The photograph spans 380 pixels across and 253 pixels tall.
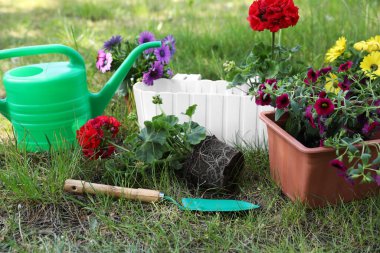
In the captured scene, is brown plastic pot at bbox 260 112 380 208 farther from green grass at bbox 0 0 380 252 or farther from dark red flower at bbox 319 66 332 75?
dark red flower at bbox 319 66 332 75

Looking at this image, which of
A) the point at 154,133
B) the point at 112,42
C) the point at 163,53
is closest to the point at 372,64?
the point at 154,133

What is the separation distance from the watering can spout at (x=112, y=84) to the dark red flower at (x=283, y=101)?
1.86 feet

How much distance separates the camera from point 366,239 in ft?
4.37

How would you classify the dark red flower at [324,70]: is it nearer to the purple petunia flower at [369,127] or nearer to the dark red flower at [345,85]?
the dark red flower at [345,85]

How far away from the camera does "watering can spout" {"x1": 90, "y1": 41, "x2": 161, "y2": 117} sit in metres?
1.80

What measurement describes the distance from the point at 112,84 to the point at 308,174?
0.82 metres

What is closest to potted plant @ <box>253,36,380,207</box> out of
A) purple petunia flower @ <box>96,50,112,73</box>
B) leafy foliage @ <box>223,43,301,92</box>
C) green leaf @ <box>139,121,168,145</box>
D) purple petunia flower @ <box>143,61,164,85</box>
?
leafy foliage @ <box>223,43,301,92</box>

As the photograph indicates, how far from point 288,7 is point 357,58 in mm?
294

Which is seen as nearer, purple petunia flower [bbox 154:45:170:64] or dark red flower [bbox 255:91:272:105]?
dark red flower [bbox 255:91:272:105]

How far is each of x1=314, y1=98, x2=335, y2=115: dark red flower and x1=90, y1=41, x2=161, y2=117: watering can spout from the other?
68 cm

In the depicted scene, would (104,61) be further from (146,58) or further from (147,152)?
(147,152)

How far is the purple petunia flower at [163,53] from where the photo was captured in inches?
75.0

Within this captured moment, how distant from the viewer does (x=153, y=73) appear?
6.09 feet

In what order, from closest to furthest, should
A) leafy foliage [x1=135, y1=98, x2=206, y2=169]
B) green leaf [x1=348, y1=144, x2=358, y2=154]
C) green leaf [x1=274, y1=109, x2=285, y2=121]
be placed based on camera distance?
1. green leaf [x1=348, y1=144, x2=358, y2=154]
2. green leaf [x1=274, y1=109, x2=285, y2=121]
3. leafy foliage [x1=135, y1=98, x2=206, y2=169]
